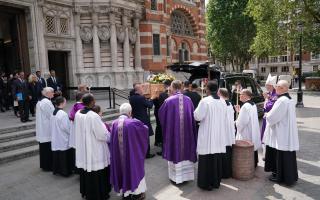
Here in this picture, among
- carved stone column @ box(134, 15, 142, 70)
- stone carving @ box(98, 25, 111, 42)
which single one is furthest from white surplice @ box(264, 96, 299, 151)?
carved stone column @ box(134, 15, 142, 70)

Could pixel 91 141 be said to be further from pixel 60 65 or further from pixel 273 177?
pixel 60 65

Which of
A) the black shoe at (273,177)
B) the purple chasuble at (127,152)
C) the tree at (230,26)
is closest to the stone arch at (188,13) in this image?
the tree at (230,26)

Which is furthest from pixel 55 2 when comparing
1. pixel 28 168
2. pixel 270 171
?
pixel 270 171

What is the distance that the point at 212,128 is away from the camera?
225 inches

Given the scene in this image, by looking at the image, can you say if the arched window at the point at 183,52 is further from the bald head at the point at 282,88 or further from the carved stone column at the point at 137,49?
the bald head at the point at 282,88

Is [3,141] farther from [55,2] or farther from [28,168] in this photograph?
[55,2]

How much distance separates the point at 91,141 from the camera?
5230 millimetres

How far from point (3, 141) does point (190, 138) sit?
Answer: 5940 millimetres

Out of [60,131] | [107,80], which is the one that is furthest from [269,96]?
[107,80]

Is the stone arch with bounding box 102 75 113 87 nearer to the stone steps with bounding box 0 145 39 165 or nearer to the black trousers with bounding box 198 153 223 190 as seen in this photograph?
the stone steps with bounding box 0 145 39 165

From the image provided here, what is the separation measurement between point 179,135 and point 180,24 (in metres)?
24.8

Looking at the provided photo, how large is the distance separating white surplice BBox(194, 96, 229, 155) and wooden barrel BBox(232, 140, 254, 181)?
470 millimetres

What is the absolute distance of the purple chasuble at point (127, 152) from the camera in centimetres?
502

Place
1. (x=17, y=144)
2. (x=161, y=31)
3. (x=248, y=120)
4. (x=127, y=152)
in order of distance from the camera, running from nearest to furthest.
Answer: (x=127, y=152)
(x=248, y=120)
(x=17, y=144)
(x=161, y=31)
